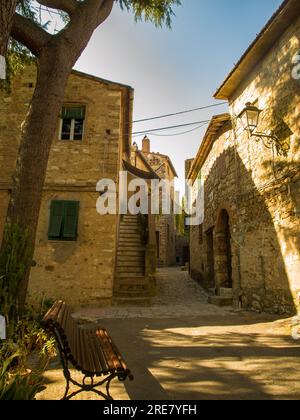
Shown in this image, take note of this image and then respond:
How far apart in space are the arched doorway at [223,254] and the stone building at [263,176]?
0.03 metres

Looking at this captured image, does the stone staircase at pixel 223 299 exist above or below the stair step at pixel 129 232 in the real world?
below

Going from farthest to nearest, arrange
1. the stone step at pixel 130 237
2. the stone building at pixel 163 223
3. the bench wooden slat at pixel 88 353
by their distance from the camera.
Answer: the stone building at pixel 163 223 < the stone step at pixel 130 237 < the bench wooden slat at pixel 88 353

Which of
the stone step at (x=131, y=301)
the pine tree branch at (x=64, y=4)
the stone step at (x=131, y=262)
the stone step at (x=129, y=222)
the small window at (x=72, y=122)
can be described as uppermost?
the pine tree branch at (x=64, y=4)

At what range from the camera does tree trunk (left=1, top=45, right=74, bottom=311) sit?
418cm

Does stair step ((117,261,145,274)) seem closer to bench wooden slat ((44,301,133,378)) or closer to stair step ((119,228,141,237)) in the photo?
stair step ((119,228,141,237))

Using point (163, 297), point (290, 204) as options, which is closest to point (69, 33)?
point (290, 204)

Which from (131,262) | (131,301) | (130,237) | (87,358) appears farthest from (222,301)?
(87,358)

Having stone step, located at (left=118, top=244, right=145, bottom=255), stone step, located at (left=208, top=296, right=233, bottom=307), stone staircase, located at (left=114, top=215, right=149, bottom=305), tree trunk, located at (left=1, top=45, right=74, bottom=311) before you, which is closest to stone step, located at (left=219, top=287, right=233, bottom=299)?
stone step, located at (left=208, top=296, right=233, bottom=307)

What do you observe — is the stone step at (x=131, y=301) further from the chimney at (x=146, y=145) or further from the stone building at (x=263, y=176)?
the chimney at (x=146, y=145)

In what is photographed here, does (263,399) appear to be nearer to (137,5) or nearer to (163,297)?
(163,297)

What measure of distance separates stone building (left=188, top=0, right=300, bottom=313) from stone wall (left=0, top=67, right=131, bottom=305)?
11.8 ft

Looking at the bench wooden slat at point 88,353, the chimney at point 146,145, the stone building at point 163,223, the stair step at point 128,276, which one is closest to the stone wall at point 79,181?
the stair step at point 128,276

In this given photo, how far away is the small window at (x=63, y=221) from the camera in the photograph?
319 inches

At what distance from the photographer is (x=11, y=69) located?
7.00 meters
